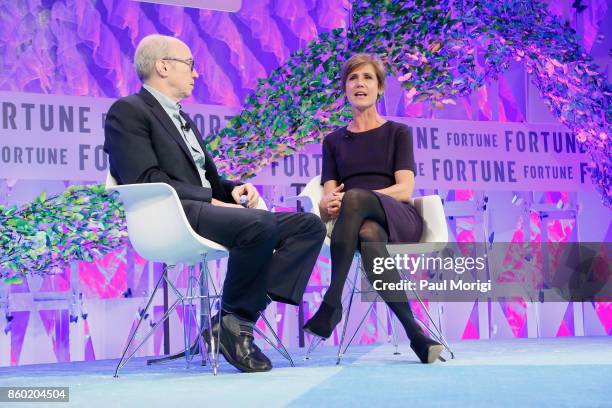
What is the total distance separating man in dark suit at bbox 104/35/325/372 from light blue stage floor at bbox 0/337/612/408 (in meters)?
0.22

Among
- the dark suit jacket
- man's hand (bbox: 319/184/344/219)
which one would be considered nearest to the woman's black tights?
man's hand (bbox: 319/184/344/219)

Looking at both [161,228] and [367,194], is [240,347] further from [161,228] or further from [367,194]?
[367,194]

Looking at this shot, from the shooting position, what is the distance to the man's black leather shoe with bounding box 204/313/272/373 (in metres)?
2.67

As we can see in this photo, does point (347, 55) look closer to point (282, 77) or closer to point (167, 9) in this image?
point (282, 77)

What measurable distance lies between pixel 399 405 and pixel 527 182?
11.5 ft

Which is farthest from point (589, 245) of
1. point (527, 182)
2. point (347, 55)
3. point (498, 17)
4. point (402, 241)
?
point (402, 241)

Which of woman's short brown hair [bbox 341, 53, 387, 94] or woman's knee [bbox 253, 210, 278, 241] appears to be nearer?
woman's knee [bbox 253, 210, 278, 241]

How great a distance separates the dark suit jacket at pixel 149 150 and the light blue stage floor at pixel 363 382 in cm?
64

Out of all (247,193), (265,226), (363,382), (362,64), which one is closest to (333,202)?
(247,193)

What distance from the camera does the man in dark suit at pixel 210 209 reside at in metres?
2.72

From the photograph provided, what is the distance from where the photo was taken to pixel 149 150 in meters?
2.79

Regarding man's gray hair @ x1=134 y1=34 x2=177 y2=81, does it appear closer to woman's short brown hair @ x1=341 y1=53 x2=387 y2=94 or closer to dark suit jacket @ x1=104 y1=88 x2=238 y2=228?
dark suit jacket @ x1=104 y1=88 x2=238 y2=228

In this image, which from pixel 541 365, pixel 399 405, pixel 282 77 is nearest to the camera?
pixel 399 405

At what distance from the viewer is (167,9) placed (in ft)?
15.0
